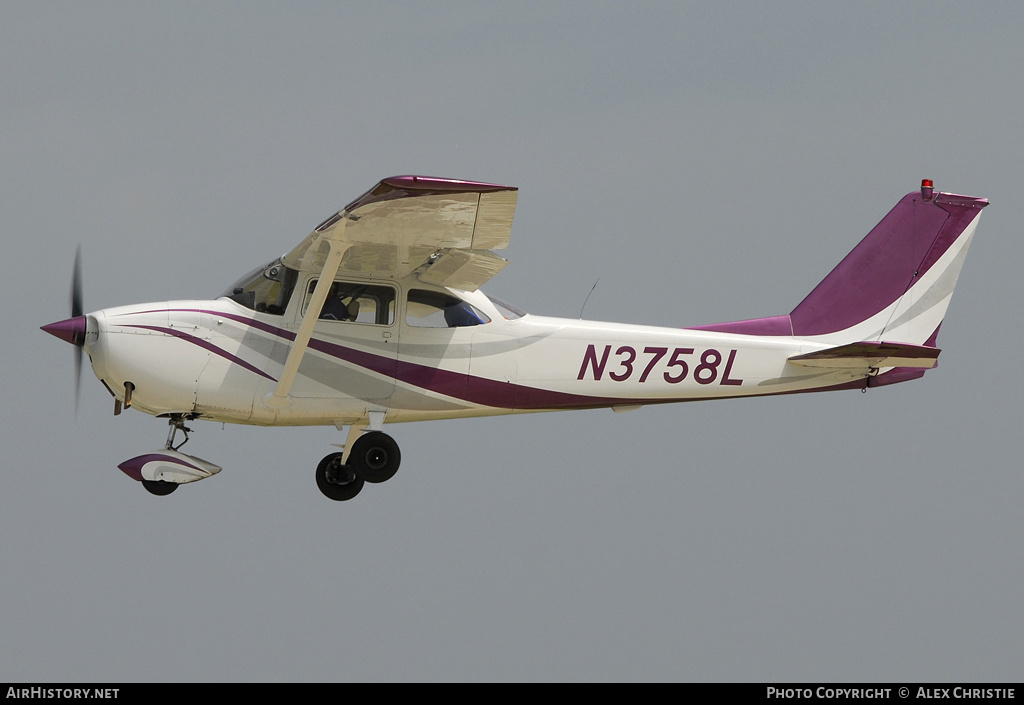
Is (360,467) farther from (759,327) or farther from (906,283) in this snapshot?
(906,283)

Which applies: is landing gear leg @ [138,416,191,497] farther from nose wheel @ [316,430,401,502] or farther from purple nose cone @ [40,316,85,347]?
nose wheel @ [316,430,401,502]

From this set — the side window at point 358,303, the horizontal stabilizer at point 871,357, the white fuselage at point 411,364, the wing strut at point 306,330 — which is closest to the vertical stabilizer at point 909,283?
the white fuselage at point 411,364

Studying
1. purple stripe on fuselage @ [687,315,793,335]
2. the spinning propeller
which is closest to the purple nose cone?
the spinning propeller

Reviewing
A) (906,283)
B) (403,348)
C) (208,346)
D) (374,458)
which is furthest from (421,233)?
(906,283)

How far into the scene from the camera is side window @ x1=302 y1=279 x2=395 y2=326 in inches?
551

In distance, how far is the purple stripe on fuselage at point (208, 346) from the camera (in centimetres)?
1357

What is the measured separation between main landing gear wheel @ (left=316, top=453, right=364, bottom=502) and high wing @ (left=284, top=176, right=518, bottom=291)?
196 centimetres

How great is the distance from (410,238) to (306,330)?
1.37m

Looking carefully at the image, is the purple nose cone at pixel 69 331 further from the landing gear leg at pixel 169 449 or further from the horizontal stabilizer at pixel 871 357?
the horizontal stabilizer at pixel 871 357

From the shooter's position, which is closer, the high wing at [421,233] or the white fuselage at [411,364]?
the high wing at [421,233]

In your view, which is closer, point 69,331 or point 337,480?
point 69,331

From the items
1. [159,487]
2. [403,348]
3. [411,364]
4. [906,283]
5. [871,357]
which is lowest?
[159,487]

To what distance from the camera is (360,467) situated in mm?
14227

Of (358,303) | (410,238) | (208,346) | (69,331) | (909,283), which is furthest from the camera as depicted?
(909,283)
